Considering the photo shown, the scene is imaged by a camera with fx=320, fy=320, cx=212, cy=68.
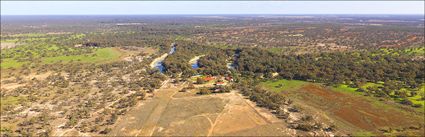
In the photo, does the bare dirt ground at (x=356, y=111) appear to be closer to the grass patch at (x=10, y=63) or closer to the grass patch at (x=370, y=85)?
the grass patch at (x=370, y=85)

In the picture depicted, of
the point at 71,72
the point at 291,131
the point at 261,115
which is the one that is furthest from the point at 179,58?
the point at 291,131

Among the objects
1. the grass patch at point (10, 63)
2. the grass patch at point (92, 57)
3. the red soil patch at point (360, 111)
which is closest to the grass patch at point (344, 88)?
the red soil patch at point (360, 111)

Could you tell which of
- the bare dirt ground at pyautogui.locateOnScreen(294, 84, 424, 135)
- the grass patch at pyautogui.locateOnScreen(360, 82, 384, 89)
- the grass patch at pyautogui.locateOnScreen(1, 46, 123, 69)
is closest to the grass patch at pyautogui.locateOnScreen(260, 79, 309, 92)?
the bare dirt ground at pyautogui.locateOnScreen(294, 84, 424, 135)

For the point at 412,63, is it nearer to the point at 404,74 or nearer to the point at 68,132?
the point at 404,74

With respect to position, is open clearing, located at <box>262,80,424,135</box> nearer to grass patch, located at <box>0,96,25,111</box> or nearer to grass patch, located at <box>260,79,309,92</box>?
grass patch, located at <box>260,79,309,92</box>

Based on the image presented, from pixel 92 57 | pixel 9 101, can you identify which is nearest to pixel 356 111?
pixel 9 101

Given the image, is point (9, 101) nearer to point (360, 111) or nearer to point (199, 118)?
point (199, 118)
